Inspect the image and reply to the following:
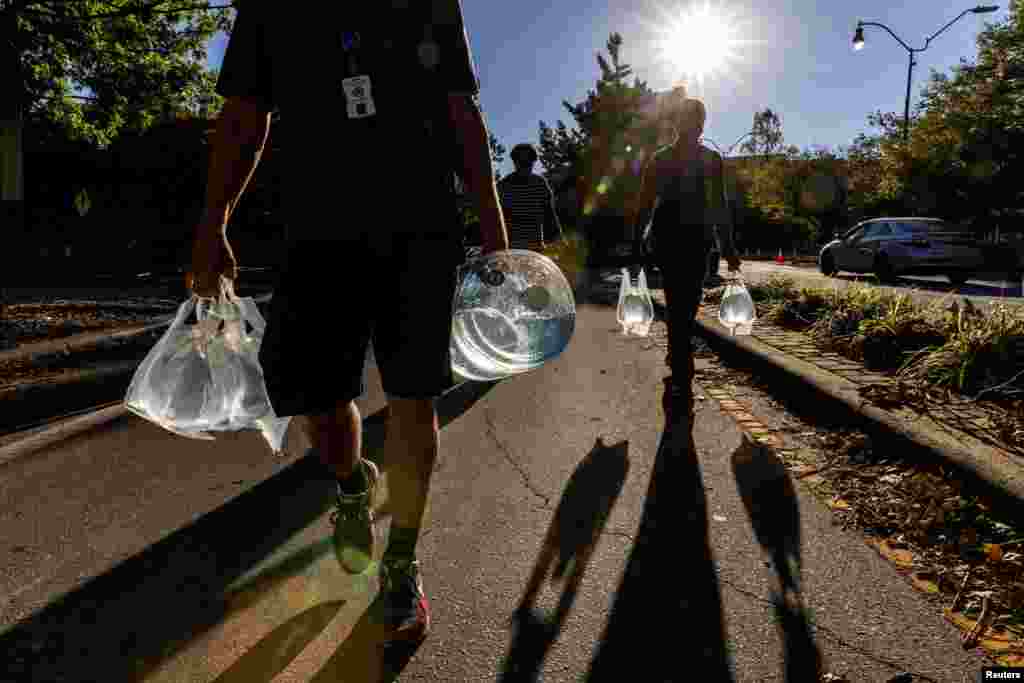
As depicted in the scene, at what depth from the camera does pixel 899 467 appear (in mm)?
3570

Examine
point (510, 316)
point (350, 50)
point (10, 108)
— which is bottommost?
point (510, 316)

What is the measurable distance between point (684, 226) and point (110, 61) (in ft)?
36.6

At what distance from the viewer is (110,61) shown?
474 inches

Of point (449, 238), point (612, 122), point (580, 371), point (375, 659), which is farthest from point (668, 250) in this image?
point (612, 122)

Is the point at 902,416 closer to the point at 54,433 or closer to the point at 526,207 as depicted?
the point at 526,207

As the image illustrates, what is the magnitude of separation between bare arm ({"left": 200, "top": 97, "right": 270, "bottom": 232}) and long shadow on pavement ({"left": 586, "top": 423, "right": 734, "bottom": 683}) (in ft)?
5.43

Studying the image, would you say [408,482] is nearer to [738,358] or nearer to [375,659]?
[375,659]

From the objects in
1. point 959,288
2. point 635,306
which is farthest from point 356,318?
point 959,288

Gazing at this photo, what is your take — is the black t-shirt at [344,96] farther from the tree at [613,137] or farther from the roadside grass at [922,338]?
the tree at [613,137]

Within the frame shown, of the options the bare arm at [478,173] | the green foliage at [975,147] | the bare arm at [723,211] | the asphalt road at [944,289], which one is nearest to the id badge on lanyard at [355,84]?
the bare arm at [478,173]

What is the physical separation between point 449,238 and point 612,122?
3589 cm

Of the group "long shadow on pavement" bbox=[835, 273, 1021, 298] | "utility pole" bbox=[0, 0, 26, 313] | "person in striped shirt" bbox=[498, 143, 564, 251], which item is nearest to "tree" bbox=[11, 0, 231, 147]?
"utility pole" bbox=[0, 0, 26, 313]

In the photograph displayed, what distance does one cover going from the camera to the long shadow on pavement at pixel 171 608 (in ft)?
6.52

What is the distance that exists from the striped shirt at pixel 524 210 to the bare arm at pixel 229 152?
176 inches
